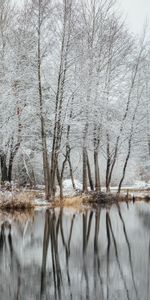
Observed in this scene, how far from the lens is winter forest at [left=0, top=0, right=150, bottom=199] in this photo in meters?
26.9

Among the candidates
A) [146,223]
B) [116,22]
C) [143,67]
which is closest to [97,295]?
[146,223]

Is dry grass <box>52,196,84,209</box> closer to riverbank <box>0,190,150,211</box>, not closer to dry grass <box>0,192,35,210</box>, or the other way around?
riverbank <box>0,190,150,211</box>

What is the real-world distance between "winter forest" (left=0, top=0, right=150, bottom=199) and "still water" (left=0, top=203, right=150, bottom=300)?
863 centimetres

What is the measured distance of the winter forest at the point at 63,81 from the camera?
26.9m

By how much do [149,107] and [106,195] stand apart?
9801mm

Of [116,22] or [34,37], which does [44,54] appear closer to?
[34,37]

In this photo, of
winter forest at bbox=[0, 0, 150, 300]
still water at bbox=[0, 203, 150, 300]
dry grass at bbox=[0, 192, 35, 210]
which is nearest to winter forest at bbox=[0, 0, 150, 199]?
winter forest at bbox=[0, 0, 150, 300]

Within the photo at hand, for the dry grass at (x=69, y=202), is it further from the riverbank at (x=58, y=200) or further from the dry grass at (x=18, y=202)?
the dry grass at (x=18, y=202)

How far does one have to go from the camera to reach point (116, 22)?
32375 mm

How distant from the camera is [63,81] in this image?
27.5m

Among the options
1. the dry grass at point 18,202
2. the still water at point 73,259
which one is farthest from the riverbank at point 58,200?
the still water at point 73,259

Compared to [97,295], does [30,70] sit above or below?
above

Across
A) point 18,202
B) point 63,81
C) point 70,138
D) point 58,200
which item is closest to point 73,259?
point 18,202

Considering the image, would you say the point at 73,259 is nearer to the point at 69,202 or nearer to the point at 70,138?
the point at 69,202
